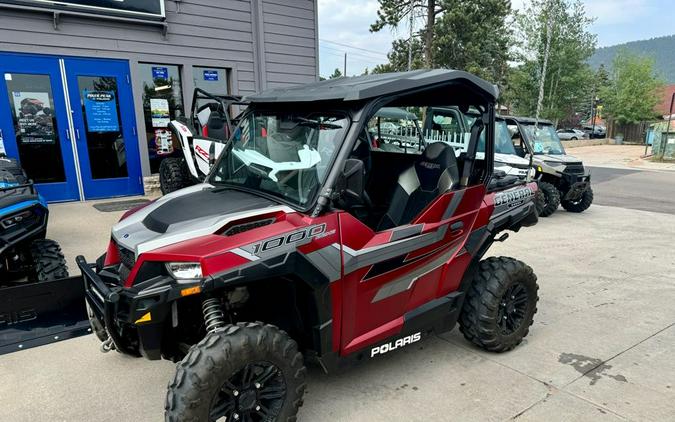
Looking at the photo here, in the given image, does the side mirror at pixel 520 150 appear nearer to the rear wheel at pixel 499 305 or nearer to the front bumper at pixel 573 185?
the front bumper at pixel 573 185

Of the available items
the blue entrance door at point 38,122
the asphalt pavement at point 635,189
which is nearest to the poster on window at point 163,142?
the blue entrance door at point 38,122

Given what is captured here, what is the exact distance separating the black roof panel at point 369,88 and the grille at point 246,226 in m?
0.78

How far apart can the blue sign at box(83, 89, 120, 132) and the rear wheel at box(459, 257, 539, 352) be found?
709 centimetres

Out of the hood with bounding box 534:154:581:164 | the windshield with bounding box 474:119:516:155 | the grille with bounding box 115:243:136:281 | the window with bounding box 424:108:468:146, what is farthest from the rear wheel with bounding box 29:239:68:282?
the hood with bounding box 534:154:581:164

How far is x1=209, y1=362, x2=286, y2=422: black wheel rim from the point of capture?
7.26ft

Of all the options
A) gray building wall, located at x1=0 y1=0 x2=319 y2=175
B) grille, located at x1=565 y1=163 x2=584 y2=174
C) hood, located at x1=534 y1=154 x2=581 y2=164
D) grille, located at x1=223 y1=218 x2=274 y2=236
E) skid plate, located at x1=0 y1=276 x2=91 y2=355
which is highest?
gray building wall, located at x1=0 y1=0 x2=319 y2=175

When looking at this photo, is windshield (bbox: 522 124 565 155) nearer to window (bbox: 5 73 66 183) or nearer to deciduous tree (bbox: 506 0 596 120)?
window (bbox: 5 73 66 183)

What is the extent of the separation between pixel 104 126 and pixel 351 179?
23.1ft

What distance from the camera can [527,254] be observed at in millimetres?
6246

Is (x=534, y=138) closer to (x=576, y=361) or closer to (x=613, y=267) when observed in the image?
(x=613, y=267)

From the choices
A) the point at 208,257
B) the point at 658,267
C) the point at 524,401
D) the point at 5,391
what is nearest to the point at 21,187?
the point at 5,391

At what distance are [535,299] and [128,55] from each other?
7.57 meters

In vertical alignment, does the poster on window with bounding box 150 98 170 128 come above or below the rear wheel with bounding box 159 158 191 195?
above

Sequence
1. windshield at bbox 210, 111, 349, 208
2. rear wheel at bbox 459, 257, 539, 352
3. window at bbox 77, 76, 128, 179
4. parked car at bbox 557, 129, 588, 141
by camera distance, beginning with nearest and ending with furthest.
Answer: windshield at bbox 210, 111, 349, 208
rear wheel at bbox 459, 257, 539, 352
window at bbox 77, 76, 128, 179
parked car at bbox 557, 129, 588, 141
